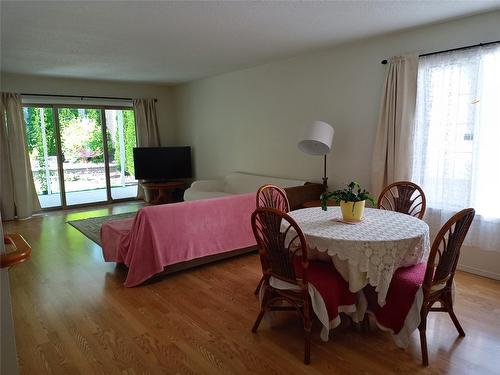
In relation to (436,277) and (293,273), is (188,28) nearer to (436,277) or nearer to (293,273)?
(293,273)

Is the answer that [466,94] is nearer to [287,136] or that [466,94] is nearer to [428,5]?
[428,5]

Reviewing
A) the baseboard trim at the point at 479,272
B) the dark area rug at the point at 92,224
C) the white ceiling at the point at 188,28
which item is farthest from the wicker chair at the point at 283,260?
the dark area rug at the point at 92,224

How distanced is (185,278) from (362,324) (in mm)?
1726

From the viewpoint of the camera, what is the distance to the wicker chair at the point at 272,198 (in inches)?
121

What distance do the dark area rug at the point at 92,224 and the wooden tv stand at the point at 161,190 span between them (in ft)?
2.81

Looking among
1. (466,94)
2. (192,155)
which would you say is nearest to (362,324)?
(466,94)

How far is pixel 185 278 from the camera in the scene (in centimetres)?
343

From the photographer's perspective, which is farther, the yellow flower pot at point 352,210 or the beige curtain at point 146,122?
the beige curtain at point 146,122

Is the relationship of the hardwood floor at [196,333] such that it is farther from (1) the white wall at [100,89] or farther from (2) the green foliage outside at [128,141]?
(2) the green foliage outside at [128,141]

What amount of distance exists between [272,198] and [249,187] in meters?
2.35

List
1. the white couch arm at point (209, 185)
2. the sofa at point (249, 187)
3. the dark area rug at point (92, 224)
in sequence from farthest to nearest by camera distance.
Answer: the white couch arm at point (209, 185) → the dark area rug at point (92, 224) → the sofa at point (249, 187)

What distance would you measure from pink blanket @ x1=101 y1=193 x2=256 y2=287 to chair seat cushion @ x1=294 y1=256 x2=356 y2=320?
147 centimetres

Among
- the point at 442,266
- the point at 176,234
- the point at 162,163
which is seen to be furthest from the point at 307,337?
the point at 162,163

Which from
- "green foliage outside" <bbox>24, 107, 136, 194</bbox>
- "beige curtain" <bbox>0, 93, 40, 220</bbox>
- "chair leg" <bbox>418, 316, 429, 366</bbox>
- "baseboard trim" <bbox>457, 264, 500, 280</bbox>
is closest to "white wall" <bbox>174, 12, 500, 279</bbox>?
"baseboard trim" <bbox>457, 264, 500, 280</bbox>
